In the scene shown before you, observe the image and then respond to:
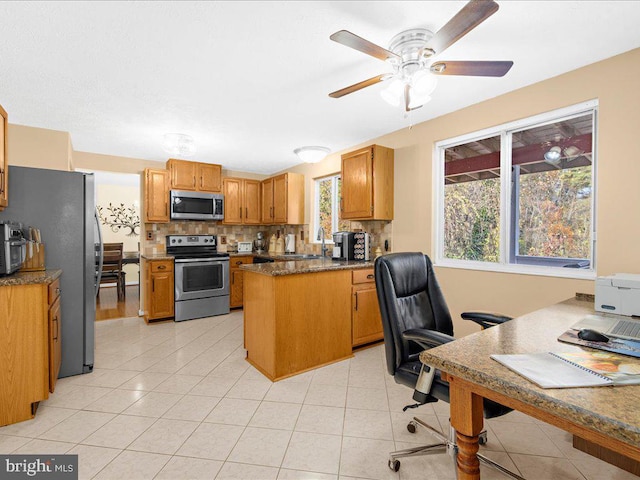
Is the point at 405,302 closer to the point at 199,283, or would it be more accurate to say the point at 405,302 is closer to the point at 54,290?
the point at 54,290

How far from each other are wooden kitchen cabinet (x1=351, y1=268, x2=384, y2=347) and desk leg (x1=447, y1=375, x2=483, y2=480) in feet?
6.56

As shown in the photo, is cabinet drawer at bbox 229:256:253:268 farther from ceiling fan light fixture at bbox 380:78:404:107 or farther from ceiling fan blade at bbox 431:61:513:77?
ceiling fan blade at bbox 431:61:513:77

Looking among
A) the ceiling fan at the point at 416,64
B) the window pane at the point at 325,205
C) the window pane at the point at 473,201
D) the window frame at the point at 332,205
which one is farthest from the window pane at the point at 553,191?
the window pane at the point at 325,205

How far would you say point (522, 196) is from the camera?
2.68 meters

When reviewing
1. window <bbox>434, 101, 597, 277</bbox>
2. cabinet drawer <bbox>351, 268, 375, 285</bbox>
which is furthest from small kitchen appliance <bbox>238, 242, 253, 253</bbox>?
window <bbox>434, 101, 597, 277</bbox>

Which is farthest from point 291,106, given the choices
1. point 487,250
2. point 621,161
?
point 621,161

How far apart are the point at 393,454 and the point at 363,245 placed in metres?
2.27

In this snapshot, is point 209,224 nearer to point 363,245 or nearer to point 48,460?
point 363,245

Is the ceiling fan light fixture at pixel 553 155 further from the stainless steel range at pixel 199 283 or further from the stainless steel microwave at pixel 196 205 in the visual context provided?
the stainless steel microwave at pixel 196 205

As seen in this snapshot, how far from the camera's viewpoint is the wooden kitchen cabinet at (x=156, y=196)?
4.45 meters

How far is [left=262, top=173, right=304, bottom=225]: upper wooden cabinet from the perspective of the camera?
195 inches

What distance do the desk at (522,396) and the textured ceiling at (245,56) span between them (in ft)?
5.47

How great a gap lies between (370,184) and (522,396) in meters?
2.84

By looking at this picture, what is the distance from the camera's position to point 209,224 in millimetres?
5301
